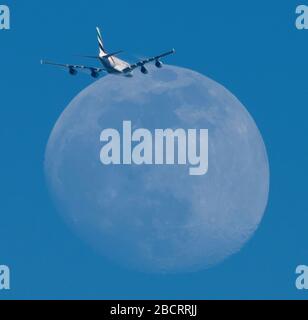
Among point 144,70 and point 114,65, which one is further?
point 114,65

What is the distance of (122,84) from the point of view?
125 m

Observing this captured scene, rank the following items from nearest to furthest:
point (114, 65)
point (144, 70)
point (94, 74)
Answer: point (144, 70) < point (94, 74) < point (114, 65)

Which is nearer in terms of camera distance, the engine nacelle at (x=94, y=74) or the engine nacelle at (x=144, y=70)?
the engine nacelle at (x=144, y=70)

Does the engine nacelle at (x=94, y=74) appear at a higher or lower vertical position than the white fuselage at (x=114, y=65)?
lower

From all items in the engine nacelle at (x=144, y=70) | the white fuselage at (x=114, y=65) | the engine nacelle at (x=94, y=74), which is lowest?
the engine nacelle at (x=144, y=70)

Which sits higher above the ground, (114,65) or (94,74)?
(114,65)

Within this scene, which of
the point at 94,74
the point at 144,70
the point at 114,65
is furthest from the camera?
the point at 114,65

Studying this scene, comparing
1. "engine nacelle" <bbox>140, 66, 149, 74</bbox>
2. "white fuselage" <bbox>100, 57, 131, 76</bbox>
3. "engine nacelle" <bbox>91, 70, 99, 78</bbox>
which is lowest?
"engine nacelle" <bbox>140, 66, 149, 74</bbox>

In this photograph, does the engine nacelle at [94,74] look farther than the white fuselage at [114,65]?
No

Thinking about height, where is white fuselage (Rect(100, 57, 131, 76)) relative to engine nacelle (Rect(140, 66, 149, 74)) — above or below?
above

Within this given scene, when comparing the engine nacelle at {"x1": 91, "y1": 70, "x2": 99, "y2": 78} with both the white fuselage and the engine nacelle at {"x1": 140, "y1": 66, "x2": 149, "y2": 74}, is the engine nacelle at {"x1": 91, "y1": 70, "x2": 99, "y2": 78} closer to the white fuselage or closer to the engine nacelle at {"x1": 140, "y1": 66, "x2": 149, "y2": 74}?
the white fuselage

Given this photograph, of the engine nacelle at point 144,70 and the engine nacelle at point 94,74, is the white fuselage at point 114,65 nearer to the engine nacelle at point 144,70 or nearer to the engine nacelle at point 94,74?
the engine nacelle at point 94,74

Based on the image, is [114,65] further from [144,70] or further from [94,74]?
[144,70]
